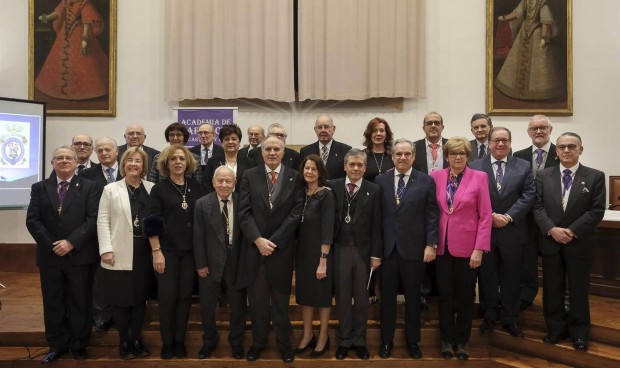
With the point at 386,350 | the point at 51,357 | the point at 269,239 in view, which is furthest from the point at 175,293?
the point at 386,350

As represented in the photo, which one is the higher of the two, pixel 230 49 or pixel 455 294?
pixel 230 49

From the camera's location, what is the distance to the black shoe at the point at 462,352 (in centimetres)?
383

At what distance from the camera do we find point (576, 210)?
12.0 ft

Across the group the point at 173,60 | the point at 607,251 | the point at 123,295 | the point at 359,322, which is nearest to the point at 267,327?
the point at 359,322

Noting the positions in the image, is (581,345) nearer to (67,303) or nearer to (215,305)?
(215,305)

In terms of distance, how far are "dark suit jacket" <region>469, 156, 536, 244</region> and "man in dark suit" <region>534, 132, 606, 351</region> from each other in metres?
0.10

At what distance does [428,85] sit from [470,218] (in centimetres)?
355

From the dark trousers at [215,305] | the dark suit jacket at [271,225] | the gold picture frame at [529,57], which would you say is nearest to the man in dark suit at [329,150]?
the dark suit jacket at [271,225]

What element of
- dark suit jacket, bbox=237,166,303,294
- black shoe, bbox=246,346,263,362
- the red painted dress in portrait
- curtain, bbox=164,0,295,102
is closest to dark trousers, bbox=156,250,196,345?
dark suit jacket, bbox=237,166,303,294

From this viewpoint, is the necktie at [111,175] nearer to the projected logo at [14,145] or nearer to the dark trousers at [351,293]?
the dark trousers at [351,293]

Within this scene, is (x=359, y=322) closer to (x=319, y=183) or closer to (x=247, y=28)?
(x=319, y=183)

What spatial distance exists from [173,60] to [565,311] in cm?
522

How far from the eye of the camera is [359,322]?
12.6 feet

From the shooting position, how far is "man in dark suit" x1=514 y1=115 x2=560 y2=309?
402 cm
